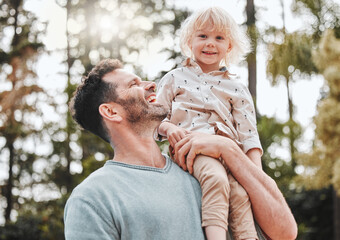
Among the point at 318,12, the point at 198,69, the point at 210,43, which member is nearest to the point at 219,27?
the point at 210,43

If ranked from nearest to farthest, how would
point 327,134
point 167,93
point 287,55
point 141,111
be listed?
point 141,111 → point 167,93 → point 287,55 → point 327,134

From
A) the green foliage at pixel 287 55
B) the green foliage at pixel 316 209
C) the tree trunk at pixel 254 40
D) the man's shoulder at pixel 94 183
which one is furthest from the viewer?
the green foliage at pixel 316 209

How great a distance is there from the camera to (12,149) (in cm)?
1603

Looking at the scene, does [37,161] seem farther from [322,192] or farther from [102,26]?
[322,192]

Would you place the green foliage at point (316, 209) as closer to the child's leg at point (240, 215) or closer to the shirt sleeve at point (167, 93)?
the shirt sleeve at point (167, 93)

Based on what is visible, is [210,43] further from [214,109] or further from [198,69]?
[214,109]

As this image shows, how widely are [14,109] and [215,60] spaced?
14240 mm

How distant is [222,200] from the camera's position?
79.3 inches

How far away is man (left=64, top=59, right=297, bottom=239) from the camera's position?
186 cm

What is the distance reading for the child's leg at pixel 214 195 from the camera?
196 centimetres

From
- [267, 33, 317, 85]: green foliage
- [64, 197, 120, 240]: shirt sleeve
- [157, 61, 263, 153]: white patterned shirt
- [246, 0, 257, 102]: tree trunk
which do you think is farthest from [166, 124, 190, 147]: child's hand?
[267, 33, 317, 85]: green foliage

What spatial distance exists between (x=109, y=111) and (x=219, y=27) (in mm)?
824

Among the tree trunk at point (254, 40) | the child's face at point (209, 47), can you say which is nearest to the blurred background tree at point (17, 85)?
the tree trunk at point (254, 40)

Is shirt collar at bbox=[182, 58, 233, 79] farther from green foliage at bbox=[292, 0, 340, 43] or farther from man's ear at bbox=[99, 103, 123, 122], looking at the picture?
green foliage at bbox=[292, 0, 340, 43]
